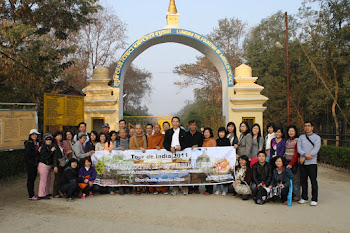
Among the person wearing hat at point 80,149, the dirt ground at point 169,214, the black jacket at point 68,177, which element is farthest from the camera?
the person wearing hat at point 80,149

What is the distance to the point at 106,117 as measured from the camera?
39.1 ft

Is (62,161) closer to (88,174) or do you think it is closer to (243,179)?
(88,174)

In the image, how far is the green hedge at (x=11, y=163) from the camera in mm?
9203

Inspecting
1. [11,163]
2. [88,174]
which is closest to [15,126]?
[11,163]

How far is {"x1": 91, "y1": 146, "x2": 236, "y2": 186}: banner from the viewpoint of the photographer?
699 centimetres

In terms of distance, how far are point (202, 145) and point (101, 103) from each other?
590 centimetres

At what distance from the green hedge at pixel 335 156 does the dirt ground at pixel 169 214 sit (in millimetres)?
3958

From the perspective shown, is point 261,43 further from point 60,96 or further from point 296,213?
point 296,213

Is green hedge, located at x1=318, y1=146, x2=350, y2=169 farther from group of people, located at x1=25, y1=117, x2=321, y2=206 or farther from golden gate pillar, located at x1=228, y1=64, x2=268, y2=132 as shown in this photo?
group of people, located at x1=25, y1=117, x2=321, y2=206

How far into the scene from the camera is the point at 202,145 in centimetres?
725

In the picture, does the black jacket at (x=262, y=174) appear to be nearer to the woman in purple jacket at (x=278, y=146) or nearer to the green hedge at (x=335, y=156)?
the woman in purple jacket at (x=278, y=146)

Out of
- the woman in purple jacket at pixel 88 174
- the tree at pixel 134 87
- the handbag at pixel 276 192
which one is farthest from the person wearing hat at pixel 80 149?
the tree at pixel 134 87

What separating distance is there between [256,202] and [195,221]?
1.64 meters

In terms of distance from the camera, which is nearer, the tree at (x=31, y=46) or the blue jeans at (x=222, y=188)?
the blue jeans at (x=222, y=188)
